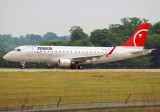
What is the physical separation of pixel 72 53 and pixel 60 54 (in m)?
1.98

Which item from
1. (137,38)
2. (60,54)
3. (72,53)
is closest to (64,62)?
(60,54)

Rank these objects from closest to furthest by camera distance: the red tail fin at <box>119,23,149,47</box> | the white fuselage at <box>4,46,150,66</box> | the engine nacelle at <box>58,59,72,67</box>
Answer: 1. the white fuselage at <box>4,46,150,66</box>
2. the engine nacelle at <box>58,59,72,67</box>
3. the red tail fin at <box>119,23,149,47</box>

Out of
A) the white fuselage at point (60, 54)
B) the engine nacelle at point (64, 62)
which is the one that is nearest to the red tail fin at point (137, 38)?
the white fuselage at point (60, 54)

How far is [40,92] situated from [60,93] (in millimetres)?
1360

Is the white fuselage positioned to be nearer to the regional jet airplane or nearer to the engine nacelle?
the regional jet airplane

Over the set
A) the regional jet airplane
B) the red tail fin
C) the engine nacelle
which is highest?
the red tail fin

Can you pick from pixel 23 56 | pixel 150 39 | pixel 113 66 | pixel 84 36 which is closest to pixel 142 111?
pixel 23 56

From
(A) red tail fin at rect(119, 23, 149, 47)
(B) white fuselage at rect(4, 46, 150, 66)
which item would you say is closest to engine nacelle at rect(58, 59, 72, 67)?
(B) white fuselage at rect(4, 46, 150, 66)

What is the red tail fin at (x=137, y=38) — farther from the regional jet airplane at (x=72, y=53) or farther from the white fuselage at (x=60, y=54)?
the white fuselage at (x=60, y=54)

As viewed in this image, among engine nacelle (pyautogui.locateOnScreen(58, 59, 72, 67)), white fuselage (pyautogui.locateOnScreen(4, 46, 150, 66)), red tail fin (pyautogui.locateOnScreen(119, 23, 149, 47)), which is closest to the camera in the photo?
white fuselage (pyautogui.locateOnScreen(4, 46, 150, 66))

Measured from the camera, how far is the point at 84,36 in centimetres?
11138

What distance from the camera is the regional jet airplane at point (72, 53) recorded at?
151 feet

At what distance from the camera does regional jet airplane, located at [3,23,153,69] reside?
46125 mm

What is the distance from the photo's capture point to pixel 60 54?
1881 inches
